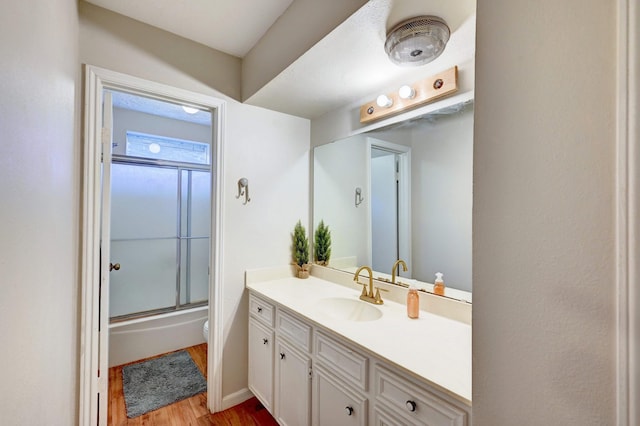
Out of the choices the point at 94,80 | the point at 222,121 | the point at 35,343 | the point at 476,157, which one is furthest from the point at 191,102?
the point at 476,157

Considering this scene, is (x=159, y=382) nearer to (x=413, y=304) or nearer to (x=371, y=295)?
(x=371, y=295)

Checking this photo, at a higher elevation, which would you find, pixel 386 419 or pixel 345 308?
pixel 345 308

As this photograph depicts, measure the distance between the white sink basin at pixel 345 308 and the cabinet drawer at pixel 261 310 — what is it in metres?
0.33

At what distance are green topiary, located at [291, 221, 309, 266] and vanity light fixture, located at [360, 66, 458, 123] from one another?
955 millimetres

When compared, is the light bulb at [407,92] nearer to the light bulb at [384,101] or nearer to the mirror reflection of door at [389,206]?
the light bulb at [384,101]

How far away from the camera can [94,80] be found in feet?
4.81

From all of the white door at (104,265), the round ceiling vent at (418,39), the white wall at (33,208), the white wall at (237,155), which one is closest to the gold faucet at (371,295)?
the white wall at (237,155)

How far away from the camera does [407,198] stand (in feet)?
5.44

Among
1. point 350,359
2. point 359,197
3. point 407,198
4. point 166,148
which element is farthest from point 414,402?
point 166,148

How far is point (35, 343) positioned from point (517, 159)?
1.16 m

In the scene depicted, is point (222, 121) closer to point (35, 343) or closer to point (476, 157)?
Answer: point (35, 343)

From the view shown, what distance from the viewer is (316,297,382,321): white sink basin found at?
63.4 inches

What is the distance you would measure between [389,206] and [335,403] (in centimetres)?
111

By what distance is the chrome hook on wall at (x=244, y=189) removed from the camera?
1.95 metres
